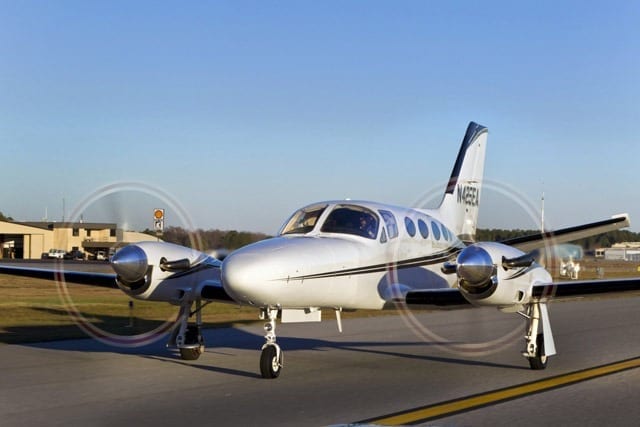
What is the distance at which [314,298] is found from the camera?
11.1 meters

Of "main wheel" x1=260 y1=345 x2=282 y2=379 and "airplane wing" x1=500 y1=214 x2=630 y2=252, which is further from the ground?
"airplane wing" x1=500 y1=214 x2=630 y2=252

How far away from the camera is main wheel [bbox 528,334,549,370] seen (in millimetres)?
12328

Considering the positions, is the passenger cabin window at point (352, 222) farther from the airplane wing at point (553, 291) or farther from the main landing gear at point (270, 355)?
the main landing gear at point (270, 355)

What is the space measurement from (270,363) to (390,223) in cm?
338

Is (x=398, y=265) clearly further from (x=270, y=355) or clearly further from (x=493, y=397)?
Result: (x=493, y=397)

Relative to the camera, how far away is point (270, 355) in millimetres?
10852

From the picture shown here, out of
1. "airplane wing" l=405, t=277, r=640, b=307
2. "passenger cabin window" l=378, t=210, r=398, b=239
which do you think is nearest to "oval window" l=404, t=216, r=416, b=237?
"passenger cabin window" l=378, t=210, r=398, b=239

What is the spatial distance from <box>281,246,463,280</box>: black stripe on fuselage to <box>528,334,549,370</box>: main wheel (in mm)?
2386

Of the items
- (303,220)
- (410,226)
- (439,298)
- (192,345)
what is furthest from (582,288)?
(192,345)

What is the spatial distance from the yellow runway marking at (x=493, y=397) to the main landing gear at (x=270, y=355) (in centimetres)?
271

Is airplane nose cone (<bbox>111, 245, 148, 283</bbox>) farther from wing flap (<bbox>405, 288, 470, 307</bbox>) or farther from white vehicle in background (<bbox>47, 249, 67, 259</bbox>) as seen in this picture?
wing flap (<bbox>405, 288, 470, 307</bbox>)

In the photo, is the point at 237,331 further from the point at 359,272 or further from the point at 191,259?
the point at 359,272

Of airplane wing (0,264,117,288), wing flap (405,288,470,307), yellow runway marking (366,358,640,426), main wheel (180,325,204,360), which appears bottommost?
yellow runway marking (366,358,640,426)

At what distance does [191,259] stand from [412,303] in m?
3.80
